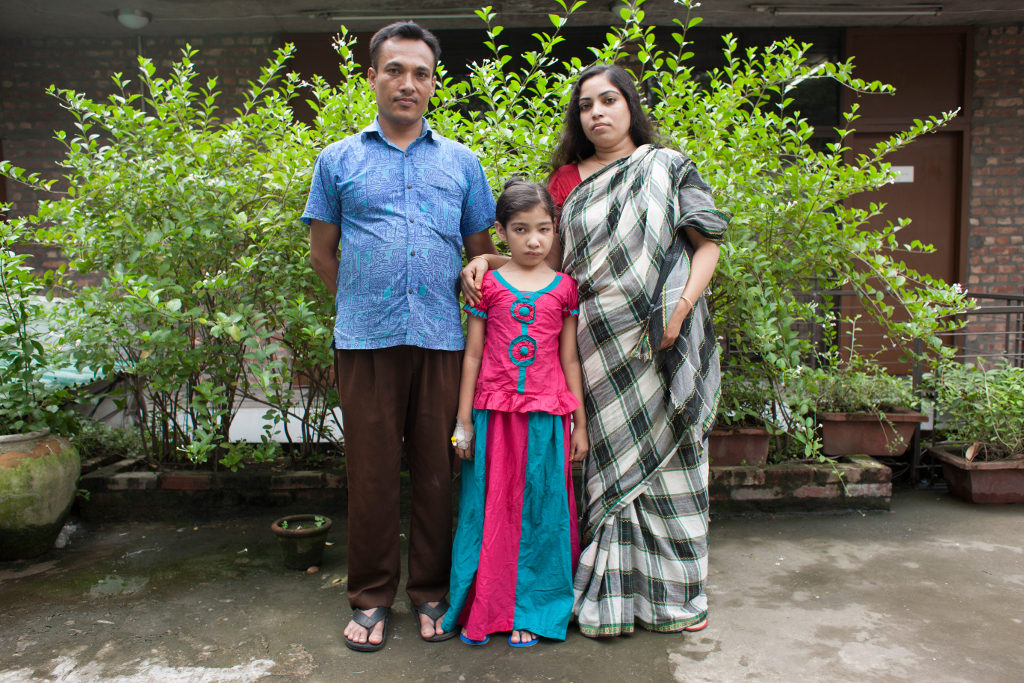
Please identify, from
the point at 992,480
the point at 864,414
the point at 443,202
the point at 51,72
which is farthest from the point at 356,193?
the point at 51,72

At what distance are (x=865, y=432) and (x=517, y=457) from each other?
2426mm

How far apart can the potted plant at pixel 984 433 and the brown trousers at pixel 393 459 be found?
2910 millimetres

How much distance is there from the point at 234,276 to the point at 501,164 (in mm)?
1322

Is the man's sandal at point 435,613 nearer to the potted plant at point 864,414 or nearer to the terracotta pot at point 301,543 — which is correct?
the terracotta pot at point 301,543

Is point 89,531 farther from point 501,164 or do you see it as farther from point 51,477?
point 501,164

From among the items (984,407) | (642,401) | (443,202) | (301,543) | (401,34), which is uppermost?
(401,34)

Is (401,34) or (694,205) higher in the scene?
(401,34)

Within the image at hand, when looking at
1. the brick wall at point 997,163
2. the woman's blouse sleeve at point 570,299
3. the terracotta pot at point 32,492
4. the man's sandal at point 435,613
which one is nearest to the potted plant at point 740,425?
the woman's blouse sleeve at point 570,299

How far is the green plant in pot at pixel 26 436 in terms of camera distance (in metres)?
3.01

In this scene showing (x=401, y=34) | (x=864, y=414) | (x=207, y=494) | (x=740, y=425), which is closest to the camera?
(x=401, y=34)

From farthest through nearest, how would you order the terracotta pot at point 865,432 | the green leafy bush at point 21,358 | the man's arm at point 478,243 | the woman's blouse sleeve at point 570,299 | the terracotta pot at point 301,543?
the terracotta pot at point 865,432
the green leafy bush at point 21,358
the terracotta pot at point 301,543
the man's arm at point 478,243
the woman's blouse sleeve at point 570,299

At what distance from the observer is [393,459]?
7.97 feet

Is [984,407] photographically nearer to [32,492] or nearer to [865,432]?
[865,432]

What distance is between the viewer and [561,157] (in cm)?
271
